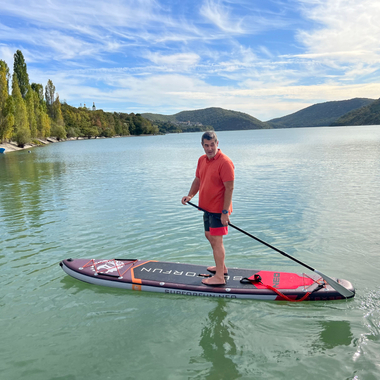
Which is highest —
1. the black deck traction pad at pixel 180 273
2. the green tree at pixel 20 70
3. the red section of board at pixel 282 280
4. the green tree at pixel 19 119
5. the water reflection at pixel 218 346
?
the green tree at pixel 20 70

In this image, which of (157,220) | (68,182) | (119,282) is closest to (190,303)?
(119,282)

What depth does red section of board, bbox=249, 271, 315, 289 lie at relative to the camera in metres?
5.75

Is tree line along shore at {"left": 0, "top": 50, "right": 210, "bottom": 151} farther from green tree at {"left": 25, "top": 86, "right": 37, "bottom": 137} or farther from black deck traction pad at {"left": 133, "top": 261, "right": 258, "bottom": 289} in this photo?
black deck traction pad at {"left": 133, "top": 261, "right": 258, "bottom": 289}

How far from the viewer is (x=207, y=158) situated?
18.3 ft

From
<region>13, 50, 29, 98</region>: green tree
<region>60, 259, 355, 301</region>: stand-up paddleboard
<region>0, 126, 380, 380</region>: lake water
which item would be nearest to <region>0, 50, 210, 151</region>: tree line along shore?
<region>13, 50, 29, 98</region>: green tree

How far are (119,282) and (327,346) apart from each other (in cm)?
363

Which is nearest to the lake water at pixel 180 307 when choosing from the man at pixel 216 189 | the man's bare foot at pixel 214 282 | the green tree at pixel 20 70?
the man's bare foot at pixel 214 282

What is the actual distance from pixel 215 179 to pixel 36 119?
79273 mm

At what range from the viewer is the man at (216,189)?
5238 millimetres

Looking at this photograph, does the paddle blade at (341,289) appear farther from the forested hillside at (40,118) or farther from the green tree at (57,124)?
the green tree at (57,124)

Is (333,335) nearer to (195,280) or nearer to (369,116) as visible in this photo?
(195,280)

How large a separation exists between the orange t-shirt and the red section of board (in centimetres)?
155

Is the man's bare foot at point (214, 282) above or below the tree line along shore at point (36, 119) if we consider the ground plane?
below

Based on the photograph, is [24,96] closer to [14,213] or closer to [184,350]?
[14,213]
